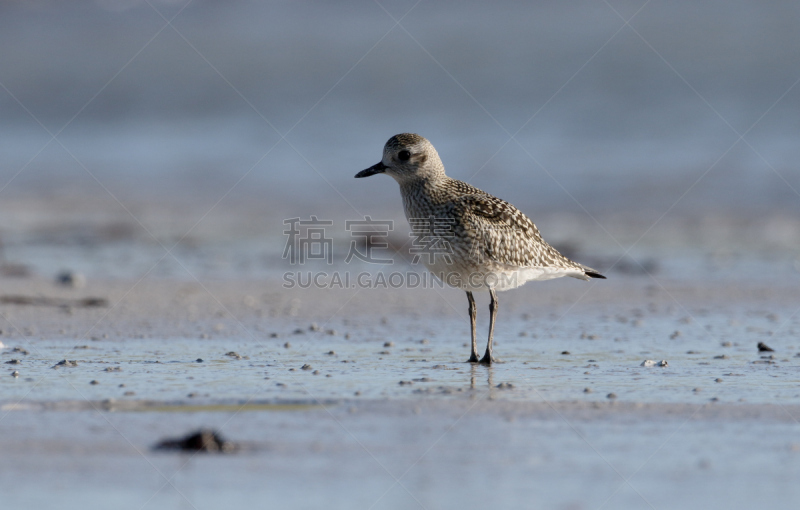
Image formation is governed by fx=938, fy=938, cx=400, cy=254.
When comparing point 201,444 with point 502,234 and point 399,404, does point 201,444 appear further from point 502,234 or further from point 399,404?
point 502,234

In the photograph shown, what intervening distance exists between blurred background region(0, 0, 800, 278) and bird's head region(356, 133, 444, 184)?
3775mm

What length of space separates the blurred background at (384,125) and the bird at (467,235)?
3783 mm

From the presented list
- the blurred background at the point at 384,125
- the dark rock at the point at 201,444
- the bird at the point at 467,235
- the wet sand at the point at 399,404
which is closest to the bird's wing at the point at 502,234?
the bird at the point at 467,235

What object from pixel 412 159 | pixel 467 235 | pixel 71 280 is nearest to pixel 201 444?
pixel 467 235

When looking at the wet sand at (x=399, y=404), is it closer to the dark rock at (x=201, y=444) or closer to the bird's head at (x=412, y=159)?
the dark rock at (x=201, y=444)

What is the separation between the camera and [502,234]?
7.49 metres

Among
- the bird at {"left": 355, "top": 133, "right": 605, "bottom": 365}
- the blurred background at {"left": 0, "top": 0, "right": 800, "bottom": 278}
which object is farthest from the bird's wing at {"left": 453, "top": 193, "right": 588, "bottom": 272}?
the blurred background at {"left": 0, "top": 0, "right": 800, "bottom": 278}

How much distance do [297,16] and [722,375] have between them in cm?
3550

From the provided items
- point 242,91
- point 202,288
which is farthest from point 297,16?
point 202,288

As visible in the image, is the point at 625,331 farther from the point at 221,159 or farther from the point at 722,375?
the point at 221,159

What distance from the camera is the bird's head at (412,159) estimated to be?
7.85 meters

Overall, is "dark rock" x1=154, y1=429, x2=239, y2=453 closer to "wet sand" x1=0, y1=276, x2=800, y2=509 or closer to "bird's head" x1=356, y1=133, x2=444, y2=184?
"wet sand" x1=0, y1=276, x2=800, y2=509

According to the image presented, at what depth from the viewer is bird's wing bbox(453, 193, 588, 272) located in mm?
7367

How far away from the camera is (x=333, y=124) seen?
23.7 metres
